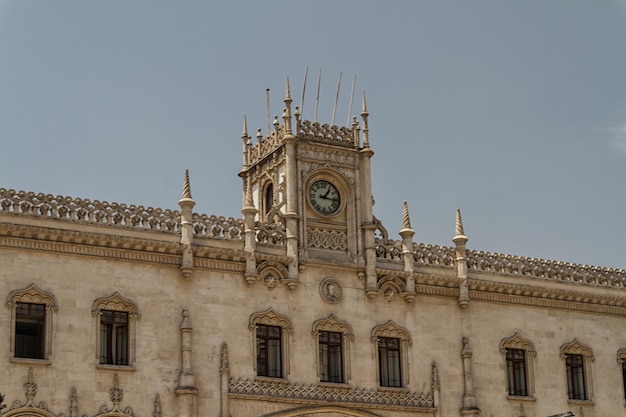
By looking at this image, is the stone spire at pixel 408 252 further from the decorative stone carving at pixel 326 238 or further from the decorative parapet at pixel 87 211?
the decorative parapet at pixel 87 211

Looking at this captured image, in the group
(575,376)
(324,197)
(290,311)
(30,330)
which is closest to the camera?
(30,330)

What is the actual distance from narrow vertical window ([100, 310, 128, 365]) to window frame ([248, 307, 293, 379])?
156 inches

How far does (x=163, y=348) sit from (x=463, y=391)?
10.7 meters

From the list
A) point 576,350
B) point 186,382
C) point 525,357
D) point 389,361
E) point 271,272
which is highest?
point 271,272

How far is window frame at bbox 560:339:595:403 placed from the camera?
44281 mm

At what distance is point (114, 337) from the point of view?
36688 mm

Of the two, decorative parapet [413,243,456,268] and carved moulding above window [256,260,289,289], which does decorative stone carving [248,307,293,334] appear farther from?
decorative parapet [413,243,456,268]

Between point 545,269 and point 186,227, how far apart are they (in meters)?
13.9

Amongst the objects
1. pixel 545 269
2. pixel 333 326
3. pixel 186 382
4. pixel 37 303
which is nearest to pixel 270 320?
pixel 333 326

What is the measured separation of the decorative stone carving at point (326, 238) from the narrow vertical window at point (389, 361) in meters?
3.32

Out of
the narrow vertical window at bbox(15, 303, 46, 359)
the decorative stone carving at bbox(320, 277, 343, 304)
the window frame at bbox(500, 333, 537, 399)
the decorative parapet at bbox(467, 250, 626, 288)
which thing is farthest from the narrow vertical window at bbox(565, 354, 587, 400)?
the narrow vertical window at bbox(15, 303, 46, 359)

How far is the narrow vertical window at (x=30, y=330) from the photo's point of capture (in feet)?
116

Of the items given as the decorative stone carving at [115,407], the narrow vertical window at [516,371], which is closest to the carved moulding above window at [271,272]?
the decorative stone carving at [115,407]

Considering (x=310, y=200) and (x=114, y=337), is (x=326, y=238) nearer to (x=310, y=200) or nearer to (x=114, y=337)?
(x=310, y=200)
